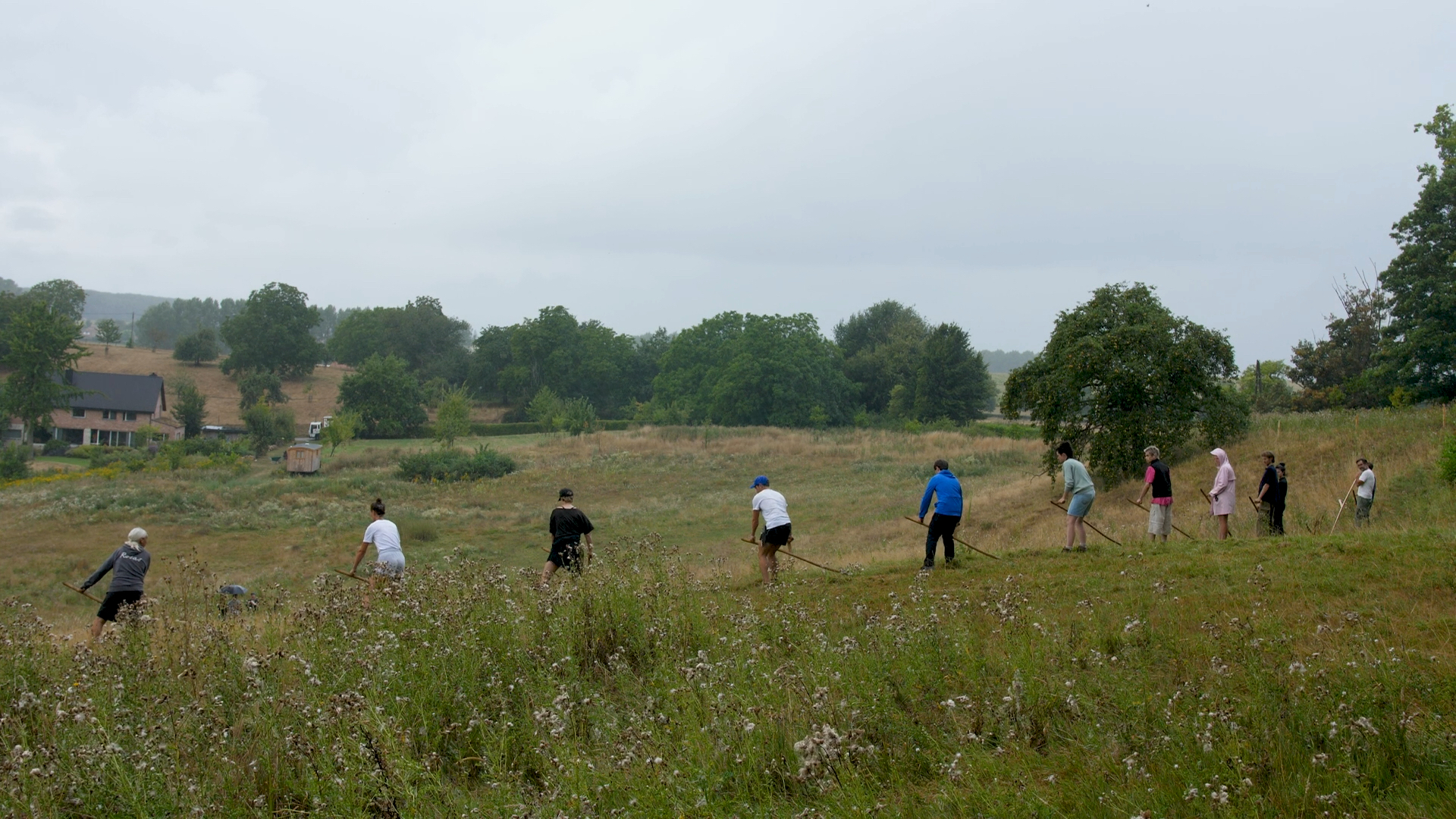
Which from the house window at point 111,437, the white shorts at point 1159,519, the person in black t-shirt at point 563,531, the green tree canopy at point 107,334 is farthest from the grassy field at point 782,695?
the green tree canopy at point 107,334

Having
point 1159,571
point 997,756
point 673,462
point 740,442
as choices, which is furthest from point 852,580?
point 740,442

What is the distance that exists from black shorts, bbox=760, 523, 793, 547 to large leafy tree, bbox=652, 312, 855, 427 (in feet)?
198

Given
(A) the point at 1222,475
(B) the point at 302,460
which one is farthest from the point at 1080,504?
(B) the point at 302,460

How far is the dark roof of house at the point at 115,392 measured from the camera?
73.4m

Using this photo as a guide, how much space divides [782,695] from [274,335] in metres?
98.4

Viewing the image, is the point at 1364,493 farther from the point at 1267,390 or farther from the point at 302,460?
the point at 302,460

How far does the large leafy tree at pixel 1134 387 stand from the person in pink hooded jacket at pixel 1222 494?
999 cm

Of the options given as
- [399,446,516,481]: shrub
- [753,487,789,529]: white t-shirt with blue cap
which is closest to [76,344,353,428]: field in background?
[399,446,516,481]: shrub

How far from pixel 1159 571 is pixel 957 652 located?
421 cm

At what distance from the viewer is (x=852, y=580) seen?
410 inches

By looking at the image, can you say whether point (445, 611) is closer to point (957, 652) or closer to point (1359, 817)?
point (957, 652)

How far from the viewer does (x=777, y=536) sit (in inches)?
422

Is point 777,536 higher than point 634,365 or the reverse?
the reverse

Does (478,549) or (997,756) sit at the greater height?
(997,756)
